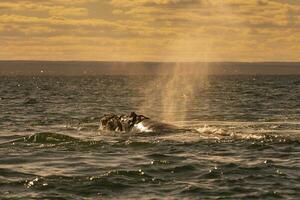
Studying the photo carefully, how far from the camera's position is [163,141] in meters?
32.3

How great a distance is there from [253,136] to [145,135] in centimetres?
563

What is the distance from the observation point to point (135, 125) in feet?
126

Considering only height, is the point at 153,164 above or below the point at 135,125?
below

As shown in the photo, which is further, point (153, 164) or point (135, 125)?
point (135, 125)

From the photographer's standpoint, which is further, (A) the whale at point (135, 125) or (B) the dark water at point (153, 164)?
(A) the whale at point (135, 125)

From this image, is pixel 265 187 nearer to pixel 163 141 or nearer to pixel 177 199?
pixel 177 199

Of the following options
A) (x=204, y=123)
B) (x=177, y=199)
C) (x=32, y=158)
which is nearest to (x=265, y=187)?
(x=177, y=199)

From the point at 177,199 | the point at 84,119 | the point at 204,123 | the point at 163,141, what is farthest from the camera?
the point at 84,119

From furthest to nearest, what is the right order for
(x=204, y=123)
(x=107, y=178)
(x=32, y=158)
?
1. (x=204, y=123)
2. (x=32, y=158)
3. (x=107, y=178)

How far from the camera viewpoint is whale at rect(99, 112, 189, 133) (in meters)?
36.8

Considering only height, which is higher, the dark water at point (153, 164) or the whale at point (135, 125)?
the whale at point (135, 125)

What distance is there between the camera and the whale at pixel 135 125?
36.8 m

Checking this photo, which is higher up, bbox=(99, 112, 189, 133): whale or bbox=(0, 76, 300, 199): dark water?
bbox=(99, 112, 189, 133): whale

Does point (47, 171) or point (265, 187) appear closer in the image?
point (265, 187)
